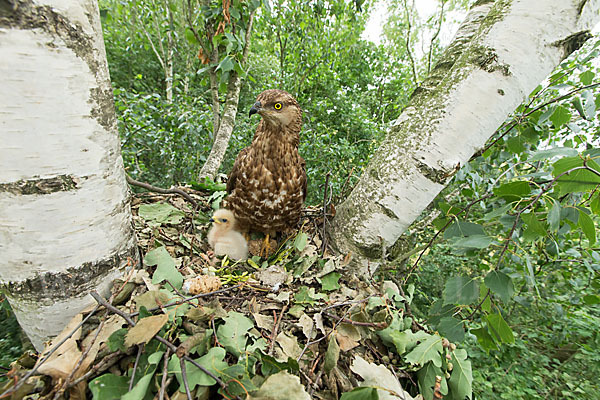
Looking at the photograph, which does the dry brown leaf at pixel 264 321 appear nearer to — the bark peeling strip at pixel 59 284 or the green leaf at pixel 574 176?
the bark peeling strip at pixel 59 284

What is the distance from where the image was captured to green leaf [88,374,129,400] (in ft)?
1.72

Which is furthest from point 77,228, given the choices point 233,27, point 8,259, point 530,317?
point 530,317

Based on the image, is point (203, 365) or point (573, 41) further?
point (573, 41)

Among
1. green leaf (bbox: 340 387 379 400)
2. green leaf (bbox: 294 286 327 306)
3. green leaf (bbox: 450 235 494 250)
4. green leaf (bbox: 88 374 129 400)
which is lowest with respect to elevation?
green leaf (bbox: 88 374 129 400)

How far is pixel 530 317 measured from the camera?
11.2 feet

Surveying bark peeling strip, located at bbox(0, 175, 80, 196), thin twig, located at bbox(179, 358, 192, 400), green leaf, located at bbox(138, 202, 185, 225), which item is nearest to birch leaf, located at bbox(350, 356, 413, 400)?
thin twig, located at bbox(179, 358, 192, 400)

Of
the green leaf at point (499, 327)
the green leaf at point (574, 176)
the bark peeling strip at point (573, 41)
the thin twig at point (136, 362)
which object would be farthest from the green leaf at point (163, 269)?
the bark peeling strip at point (573, 41)

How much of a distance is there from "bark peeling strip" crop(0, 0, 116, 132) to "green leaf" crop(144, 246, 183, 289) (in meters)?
0.46

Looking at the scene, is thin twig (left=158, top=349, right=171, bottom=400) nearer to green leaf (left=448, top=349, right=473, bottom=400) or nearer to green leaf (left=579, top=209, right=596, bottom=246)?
green leaf (left=448, top=349, right=473, bottom=400)

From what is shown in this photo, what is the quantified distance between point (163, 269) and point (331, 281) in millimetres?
633

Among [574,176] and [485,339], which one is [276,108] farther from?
[485,339]

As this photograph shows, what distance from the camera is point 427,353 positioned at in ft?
2.57

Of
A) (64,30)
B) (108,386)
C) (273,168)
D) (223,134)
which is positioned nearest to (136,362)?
(108,386)

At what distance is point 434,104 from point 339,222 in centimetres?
63
